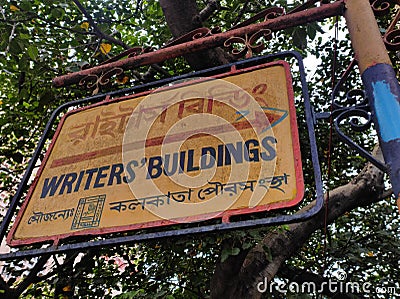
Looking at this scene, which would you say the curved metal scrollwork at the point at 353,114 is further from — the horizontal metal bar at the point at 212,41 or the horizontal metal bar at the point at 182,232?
the horizontal metal bar at the point at 212,41

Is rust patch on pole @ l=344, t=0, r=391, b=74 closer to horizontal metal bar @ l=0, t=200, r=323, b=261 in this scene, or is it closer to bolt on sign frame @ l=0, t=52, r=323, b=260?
bolt on sign frame @ l=0, t=52, r=323, b=260

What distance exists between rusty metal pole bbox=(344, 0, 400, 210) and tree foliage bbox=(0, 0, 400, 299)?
99cm

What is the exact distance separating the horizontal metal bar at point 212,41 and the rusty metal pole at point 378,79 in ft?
0.37

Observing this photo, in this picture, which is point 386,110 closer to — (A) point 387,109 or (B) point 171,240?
(A) point 387,109

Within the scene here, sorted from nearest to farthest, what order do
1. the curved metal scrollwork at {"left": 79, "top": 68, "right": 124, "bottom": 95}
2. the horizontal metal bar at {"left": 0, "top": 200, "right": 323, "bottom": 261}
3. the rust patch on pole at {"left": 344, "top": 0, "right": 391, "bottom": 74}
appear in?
the horizontal metal bar at {"left": 0, "top": 200, "right": 323, "bottom": 261}
the rust patch on pole at {"left": 344, "top": 0, "right": 391, "bottom": 74}
the curved metal scrollwork at {"left": 79, "top": 68, "right": 124, "bottom": 95}

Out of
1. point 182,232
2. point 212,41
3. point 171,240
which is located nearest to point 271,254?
point 171,240

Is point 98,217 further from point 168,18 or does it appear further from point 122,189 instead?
point 168,18

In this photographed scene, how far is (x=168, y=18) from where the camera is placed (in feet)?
9.07

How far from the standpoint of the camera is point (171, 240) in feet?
11.7

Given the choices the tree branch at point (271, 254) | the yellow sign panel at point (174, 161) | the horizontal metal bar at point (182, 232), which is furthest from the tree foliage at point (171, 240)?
the horizontal metal bar at point (182, 232)

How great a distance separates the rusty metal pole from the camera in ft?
3.67

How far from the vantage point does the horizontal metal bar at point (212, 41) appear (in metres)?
1.62

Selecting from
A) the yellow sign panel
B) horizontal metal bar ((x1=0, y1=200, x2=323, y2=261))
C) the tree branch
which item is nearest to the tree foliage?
the tree branch

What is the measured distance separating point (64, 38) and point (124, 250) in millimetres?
2704
